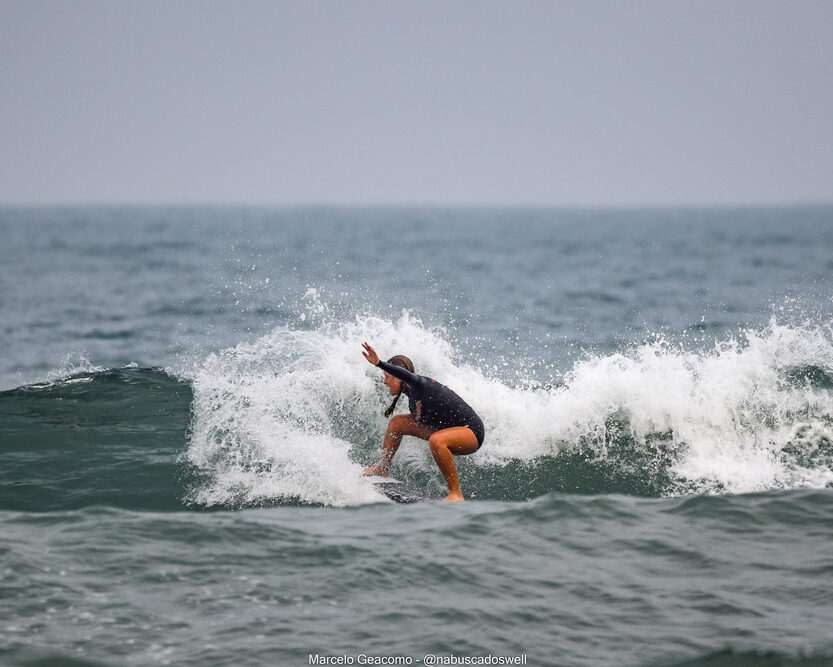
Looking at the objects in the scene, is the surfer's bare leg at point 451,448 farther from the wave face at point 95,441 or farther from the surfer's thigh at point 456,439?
the wave face at point 95,441

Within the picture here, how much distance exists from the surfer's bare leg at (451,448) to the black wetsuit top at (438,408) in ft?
0.29

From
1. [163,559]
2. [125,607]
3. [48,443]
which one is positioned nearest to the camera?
[125,607]

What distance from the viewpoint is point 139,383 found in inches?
550

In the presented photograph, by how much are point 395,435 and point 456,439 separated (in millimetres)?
807

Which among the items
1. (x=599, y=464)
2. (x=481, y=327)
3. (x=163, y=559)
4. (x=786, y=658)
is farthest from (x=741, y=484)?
(x=481, y=327)

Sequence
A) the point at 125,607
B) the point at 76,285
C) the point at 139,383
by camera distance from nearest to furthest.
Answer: the point at 125,607 → the point at 139,383 → the point at 76,285

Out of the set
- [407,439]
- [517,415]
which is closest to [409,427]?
[407,439]

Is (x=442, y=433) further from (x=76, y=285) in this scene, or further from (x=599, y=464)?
(x=76, y=285)

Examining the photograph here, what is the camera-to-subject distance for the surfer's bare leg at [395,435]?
390 inches

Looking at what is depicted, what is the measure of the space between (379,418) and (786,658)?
6856mm

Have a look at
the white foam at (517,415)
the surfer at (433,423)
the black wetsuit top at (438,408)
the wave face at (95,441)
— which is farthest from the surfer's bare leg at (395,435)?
the wave face at (95,441)

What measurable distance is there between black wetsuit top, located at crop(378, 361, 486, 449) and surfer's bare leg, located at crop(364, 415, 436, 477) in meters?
0.11

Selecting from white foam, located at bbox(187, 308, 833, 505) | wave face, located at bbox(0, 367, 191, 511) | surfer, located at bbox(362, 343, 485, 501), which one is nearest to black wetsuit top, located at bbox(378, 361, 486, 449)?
surfer, located at bbox(362, 343, 485, 501)

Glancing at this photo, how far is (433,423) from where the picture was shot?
9.80 m
